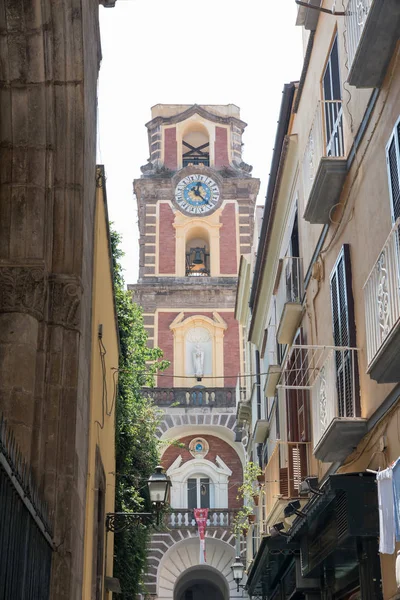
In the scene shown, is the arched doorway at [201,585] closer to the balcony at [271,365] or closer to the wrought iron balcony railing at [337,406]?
the balcony at [271,365]

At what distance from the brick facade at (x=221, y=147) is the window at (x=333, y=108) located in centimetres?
3385

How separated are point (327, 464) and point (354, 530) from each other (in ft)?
12.4

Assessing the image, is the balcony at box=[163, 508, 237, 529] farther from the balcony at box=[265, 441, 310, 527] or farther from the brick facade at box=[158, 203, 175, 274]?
the balcony at box=[265, 441, 310, 527]

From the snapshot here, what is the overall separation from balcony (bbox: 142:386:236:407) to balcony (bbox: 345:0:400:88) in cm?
3211

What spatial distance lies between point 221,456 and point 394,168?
33041 millimetres

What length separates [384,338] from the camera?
835 cm

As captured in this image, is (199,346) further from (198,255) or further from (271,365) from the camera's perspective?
(271,365)

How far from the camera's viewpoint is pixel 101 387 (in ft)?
41.9

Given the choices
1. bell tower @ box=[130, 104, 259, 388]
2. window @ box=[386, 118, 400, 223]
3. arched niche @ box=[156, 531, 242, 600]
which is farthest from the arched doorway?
window @ box=[386, 118, 400, 223]

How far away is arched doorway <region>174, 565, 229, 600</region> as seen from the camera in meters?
39.8

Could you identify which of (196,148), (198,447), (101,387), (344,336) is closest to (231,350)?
(198,447)

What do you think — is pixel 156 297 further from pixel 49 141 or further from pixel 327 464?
pixel 49 141

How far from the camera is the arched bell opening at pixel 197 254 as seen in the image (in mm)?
45844

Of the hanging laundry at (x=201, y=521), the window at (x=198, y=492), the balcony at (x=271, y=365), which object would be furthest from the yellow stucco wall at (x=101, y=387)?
the window at (x=198, y=492)
